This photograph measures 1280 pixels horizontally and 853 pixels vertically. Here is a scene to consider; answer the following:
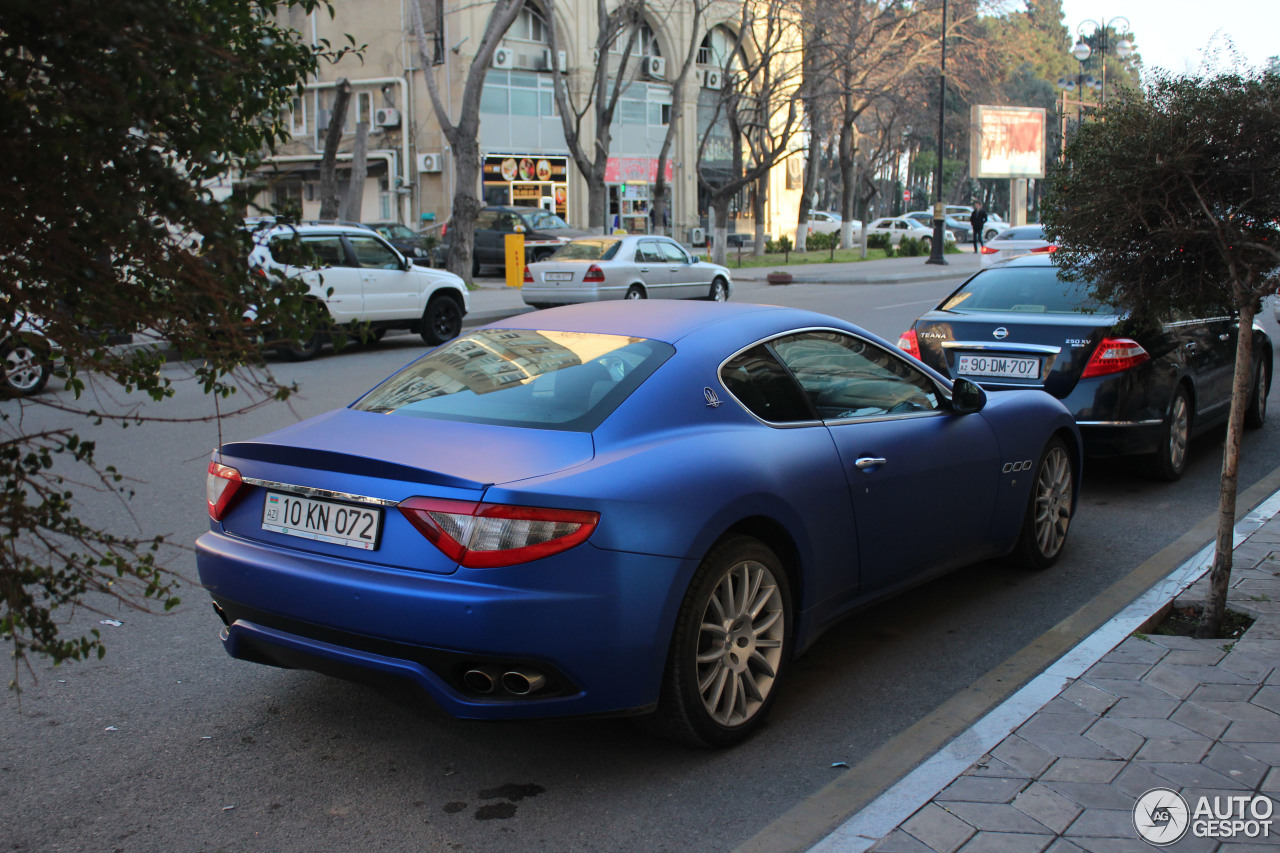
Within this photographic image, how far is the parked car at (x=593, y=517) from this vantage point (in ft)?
11.1

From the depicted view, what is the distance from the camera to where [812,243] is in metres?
50.8

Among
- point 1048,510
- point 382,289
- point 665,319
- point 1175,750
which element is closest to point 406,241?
point 382,289

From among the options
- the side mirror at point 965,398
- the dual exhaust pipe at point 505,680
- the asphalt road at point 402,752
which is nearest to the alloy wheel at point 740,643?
the asphalt road at point 402,752

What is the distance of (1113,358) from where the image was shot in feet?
24.2

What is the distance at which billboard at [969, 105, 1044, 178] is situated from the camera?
44906 millimetres

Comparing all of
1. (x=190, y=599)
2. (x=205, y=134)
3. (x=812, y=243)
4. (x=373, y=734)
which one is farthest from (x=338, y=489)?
(x=812, y=243)

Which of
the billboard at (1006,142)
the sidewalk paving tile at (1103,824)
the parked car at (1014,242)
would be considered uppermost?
the billboard at (1006,142)

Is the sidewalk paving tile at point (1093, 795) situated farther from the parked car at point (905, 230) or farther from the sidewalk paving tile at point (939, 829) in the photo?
the parked car at point (905, 230)

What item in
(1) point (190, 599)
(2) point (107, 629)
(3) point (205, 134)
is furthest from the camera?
(1) point (190, 599)

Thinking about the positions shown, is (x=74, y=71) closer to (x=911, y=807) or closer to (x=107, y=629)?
(x=911, y=807)

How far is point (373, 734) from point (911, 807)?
188 cm

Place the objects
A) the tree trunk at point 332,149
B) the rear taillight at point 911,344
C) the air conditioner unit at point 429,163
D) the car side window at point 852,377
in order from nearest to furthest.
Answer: the car side window at point 852,377 → the rear taillight at point 911,344 → the tree trunk at point 332,149 → the air conditioner unit at point 429,163

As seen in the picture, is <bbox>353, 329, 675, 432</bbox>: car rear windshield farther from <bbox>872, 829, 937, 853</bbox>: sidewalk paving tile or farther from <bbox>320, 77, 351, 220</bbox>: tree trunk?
<bbox>320, 77, 351, 220</bbox>: tree trunk

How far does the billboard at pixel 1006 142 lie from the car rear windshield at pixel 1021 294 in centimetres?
3842
